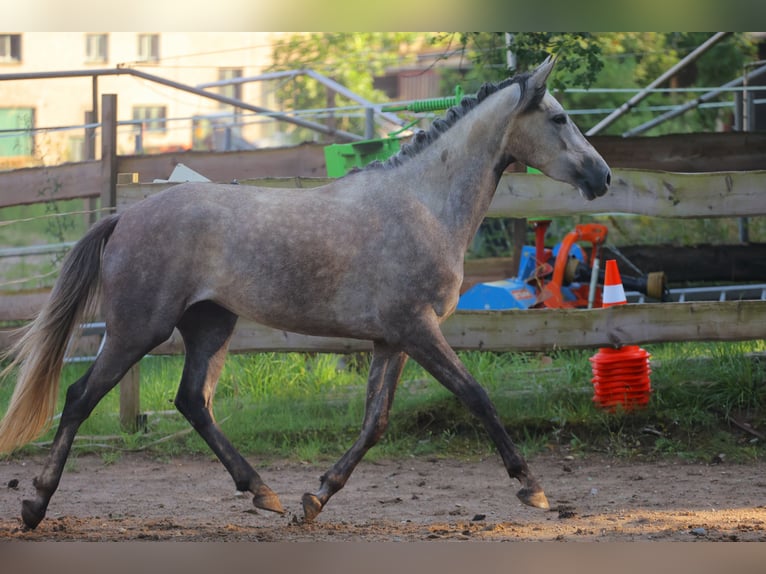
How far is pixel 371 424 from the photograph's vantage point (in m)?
4.53

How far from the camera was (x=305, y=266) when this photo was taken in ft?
14.4

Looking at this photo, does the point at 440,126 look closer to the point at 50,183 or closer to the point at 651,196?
the point at 651,196

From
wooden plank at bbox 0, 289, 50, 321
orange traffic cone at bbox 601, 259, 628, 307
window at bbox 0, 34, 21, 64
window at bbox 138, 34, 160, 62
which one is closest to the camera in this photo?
orange traffic cone at bbox 601, 259, 628, 307

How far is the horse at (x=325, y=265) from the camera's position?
Answer: 4.38 metres

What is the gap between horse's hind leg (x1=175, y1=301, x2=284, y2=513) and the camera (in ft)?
14.9

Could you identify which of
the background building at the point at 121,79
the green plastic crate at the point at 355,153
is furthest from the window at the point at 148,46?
the green plastic crate at the point at 355,153

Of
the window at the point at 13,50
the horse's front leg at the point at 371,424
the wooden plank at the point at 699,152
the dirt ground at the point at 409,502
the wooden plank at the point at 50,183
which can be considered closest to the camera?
the dirt ground at the point at 409,502

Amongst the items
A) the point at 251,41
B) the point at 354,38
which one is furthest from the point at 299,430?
the point at 251,41

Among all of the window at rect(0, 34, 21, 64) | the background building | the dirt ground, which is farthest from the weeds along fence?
the window at rect(0, 34, 21, 64)

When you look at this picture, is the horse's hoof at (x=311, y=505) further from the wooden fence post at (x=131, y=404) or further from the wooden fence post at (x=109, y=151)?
the wooden fence post at (x=109, y=151)

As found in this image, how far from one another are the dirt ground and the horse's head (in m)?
1.47

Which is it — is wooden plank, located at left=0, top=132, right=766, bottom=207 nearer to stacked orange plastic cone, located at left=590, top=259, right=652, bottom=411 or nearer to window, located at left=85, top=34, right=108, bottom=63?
stacked orange plastic cone, located at left=590, top=259, right=652, bottom=411
